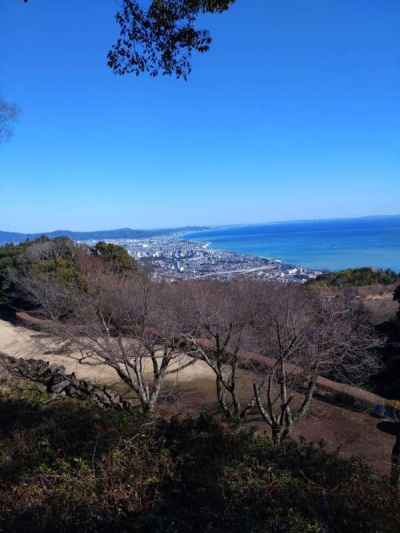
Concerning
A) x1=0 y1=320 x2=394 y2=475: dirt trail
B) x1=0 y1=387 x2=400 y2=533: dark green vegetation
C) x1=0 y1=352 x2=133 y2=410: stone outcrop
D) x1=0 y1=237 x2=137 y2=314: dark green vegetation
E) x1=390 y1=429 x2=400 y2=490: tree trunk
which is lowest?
x1=0 y1=320 x2=394 y2=475: dirt trail

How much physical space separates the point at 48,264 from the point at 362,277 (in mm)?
15800

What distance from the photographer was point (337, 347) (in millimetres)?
7605

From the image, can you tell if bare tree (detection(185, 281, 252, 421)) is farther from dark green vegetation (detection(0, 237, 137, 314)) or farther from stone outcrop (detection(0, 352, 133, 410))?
dark green vegetation (detection(0, 237, 137, 314))

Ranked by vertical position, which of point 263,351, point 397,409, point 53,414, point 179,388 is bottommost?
point 179,388

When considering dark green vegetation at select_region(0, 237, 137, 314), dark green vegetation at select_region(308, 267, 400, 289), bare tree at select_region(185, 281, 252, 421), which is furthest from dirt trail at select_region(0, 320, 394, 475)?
dark green vegetation at select_region(308, 267, 400, 289)

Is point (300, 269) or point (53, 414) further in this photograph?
point (300, 269)

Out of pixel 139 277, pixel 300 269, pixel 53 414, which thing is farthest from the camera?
pixel 300 269

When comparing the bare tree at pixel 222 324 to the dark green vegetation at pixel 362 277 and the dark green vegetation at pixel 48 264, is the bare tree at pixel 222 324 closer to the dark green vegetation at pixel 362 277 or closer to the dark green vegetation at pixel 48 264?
the dark green vegetation at pixel 48 264

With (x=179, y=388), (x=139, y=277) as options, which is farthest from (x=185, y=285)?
(x=179, y=388)

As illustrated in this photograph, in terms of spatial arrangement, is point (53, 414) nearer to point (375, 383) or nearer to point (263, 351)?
point (263, 351)

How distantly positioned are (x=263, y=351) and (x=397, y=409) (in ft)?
14.0

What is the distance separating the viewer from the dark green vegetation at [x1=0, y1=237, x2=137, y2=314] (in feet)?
51.0

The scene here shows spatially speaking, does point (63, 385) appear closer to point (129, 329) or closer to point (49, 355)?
point (129, 329)

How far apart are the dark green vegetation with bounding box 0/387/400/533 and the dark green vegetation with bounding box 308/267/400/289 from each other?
15.1 m
